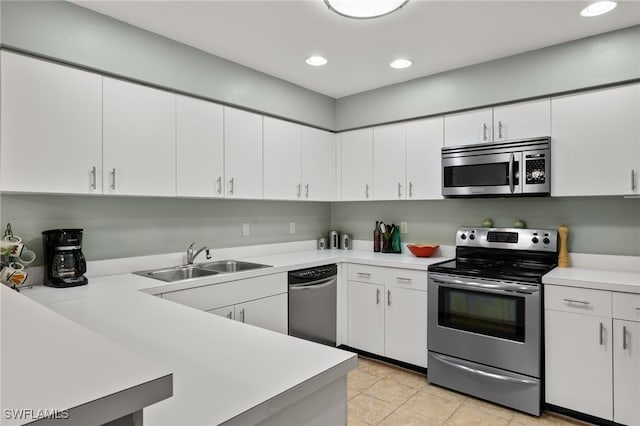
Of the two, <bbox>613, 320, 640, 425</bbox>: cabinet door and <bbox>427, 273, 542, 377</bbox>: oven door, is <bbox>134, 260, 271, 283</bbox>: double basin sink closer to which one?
<bbox>427, 273, 542, 377</bbox>: oven door

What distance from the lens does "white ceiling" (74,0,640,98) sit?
223 cm

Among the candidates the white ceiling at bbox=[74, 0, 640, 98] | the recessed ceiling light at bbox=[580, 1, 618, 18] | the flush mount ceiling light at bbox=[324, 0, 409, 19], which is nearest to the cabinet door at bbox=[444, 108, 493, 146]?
the white ceiling at bbox=[74, 0, 640, 98]

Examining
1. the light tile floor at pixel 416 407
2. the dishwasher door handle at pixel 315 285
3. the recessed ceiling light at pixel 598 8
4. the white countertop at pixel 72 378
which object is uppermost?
the recessed ceiling light at pixel 598 8

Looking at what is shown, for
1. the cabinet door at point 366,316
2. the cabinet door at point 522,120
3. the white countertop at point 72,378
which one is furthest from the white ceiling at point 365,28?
the white countertop at point 72,378

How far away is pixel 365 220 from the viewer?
411 centimetres

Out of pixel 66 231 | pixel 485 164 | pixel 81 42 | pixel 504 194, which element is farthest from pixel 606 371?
pixel 81 42

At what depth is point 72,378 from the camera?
0.60 metres

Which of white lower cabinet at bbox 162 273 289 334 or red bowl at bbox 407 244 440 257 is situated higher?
red bowl at bbox 407 244 440 257

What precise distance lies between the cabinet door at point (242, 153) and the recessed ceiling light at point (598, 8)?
2.33 m

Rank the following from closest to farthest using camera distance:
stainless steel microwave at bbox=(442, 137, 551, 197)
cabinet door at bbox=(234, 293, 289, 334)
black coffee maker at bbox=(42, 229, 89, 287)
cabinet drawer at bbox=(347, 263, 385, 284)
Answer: black coffee maker at bbox=(42, 229, 89, 287)
cabinet door at bbox=(234, 293, 289, 334)
stainless steel microwave at bbox=(442, 137, 551, 197)
cabinet drawer at bbox=(347, 263, 385, 284)

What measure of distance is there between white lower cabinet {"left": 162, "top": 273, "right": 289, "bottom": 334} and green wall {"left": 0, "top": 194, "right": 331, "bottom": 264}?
2.19 ft

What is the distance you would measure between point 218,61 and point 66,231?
162 centimetres

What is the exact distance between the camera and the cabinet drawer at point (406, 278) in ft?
9.89

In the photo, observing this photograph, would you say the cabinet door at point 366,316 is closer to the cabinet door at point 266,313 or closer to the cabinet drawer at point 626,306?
the cabinet door at point 266,313
